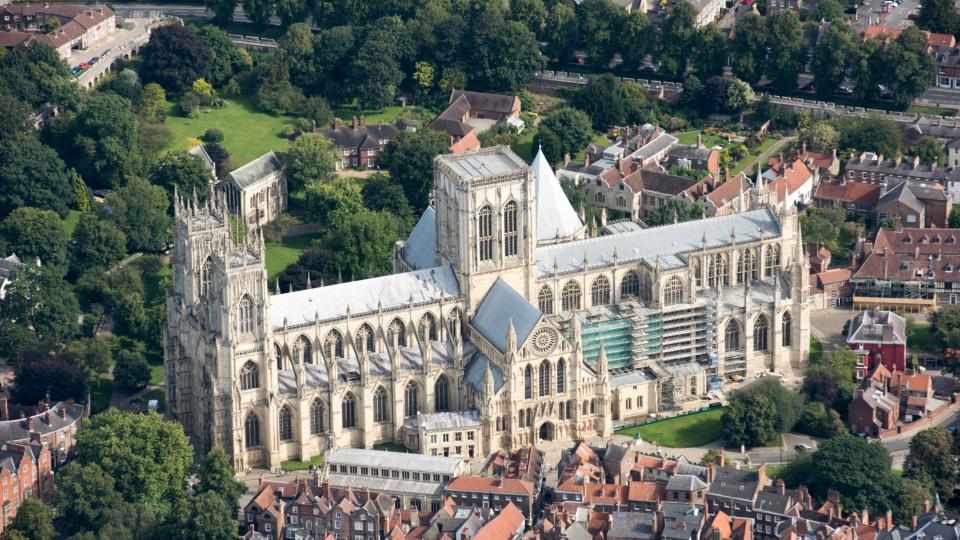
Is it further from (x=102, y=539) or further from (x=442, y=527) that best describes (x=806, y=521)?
(x=102, y=539)

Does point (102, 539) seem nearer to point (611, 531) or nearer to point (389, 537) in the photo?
point (389, 537)

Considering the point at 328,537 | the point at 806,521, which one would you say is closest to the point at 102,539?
the point at 328,537

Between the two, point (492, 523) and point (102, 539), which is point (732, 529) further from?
point (102, 539)

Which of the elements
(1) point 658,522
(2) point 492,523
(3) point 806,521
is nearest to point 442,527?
(2) point 492,523

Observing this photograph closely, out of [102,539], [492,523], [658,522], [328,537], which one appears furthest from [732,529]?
[102,539]

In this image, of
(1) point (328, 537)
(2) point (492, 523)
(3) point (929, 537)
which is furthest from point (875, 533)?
(1) point (328, 537)

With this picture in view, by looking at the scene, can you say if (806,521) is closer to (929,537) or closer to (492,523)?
(929,537)
